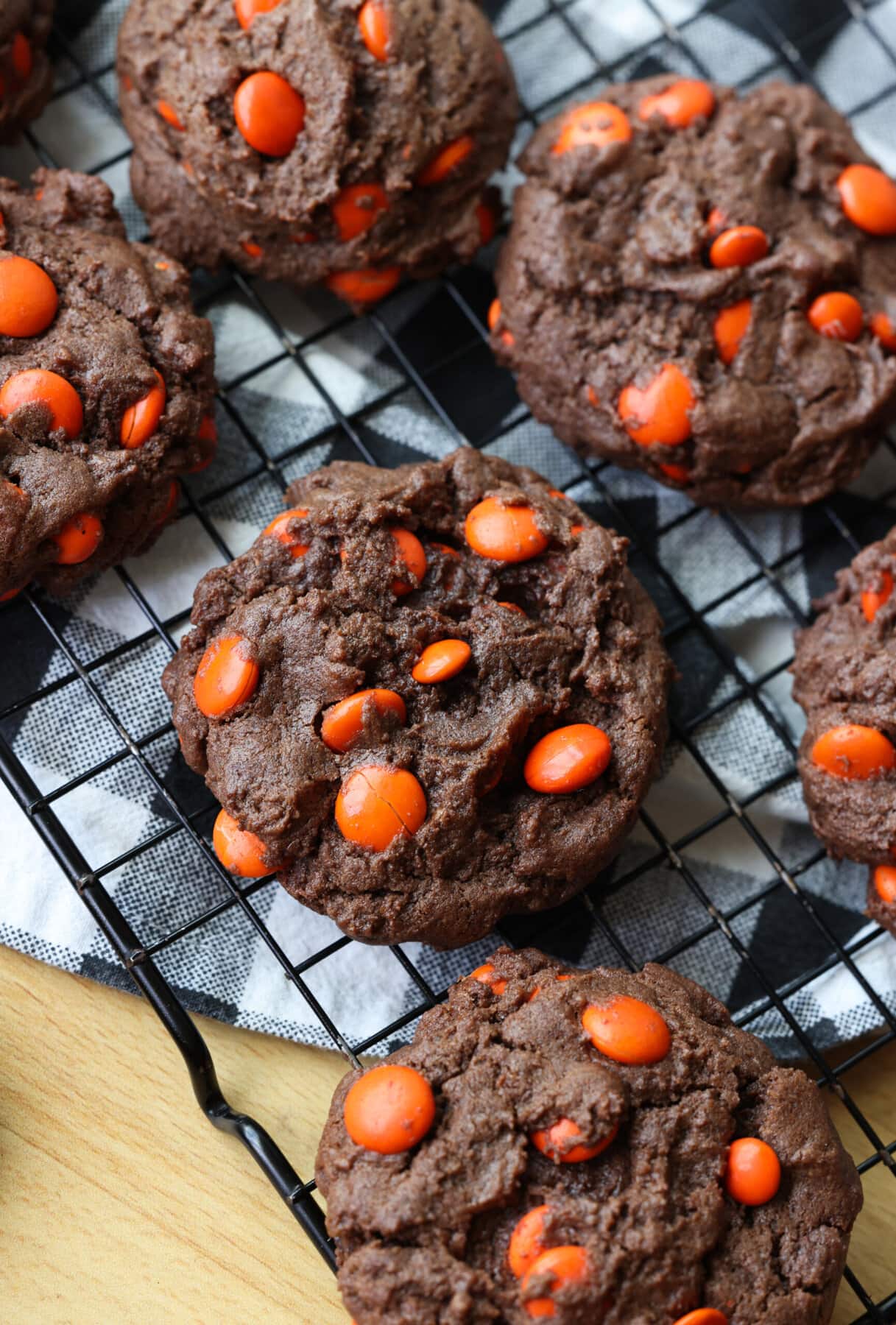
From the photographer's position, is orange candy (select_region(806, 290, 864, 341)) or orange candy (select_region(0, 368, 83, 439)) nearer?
orange candy (select_region(0, 368, 83, 439))

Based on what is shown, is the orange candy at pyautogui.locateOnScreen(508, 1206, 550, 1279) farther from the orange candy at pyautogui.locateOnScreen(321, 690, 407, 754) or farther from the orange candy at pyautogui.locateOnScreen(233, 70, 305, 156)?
the orange candy at pyautogui.locateOnScreen(233, 70, 305, 156)

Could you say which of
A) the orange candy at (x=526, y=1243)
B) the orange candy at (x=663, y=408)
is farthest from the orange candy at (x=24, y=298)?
the orange candy at (x=526, y=1243)

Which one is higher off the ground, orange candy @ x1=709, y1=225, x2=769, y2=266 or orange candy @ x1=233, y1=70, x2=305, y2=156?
orange candy @ x1=233, y1=70, x2=305, y2=156

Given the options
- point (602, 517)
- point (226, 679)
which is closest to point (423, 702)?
point (226, 679)

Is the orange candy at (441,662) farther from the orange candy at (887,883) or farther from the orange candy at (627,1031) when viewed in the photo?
the orange candy at (887,883)

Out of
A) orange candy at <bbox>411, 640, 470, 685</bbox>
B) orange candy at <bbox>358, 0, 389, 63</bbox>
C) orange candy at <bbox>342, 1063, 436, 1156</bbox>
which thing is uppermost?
orange candy at <bbox>358, 0, 389, 63</bbox>

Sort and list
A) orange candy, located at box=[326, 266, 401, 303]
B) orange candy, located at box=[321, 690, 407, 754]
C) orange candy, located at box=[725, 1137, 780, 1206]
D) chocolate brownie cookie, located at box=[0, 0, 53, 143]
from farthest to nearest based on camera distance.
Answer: orange candy, located at box=[326, 266, 401, 303] → chocolate brownie cookie, located at box=[0, 0, 53, 143] → orange candy, located at box=[321, 690, 407, 754] → orange candy, located at box=[725, 1137, 780, 1206]

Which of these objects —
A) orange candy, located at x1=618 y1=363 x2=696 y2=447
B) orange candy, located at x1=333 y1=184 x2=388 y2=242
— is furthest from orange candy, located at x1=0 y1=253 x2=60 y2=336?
orange candy, located at x1=618 y1=363 x2=696 y2=447

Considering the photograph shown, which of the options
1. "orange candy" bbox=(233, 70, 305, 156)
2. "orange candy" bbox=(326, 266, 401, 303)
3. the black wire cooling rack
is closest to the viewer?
the black wire cooling rack
